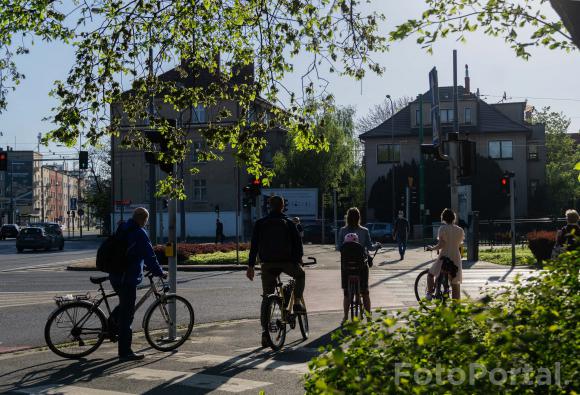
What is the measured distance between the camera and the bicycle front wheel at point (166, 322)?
1020 centimetres

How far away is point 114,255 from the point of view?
385 inches

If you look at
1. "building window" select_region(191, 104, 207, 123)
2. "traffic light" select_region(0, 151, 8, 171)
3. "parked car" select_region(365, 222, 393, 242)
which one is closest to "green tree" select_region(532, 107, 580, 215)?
"parked car" select_region(365, 222, 393, 242)

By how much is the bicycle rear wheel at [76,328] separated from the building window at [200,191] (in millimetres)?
60844

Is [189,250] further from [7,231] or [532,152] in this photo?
[7,231]

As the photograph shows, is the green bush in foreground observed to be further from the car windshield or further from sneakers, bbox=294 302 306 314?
the car windshield

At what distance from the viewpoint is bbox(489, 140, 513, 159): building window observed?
67500mm

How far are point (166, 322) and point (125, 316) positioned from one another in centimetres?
79

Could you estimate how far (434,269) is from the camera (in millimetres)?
13406

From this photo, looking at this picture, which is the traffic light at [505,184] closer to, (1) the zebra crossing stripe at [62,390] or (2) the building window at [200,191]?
(1) the zebra crossing stripe at [62,390]

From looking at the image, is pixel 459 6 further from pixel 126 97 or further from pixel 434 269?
pixel 434 269

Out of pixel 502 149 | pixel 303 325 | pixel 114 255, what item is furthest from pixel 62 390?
pixel 502 149

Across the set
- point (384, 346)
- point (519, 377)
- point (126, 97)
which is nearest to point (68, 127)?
point (126, 97)

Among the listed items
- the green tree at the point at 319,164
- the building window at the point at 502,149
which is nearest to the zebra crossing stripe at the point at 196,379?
the building window at the point at 502,149

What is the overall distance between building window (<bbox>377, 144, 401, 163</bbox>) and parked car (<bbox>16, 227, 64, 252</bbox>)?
29.1m
